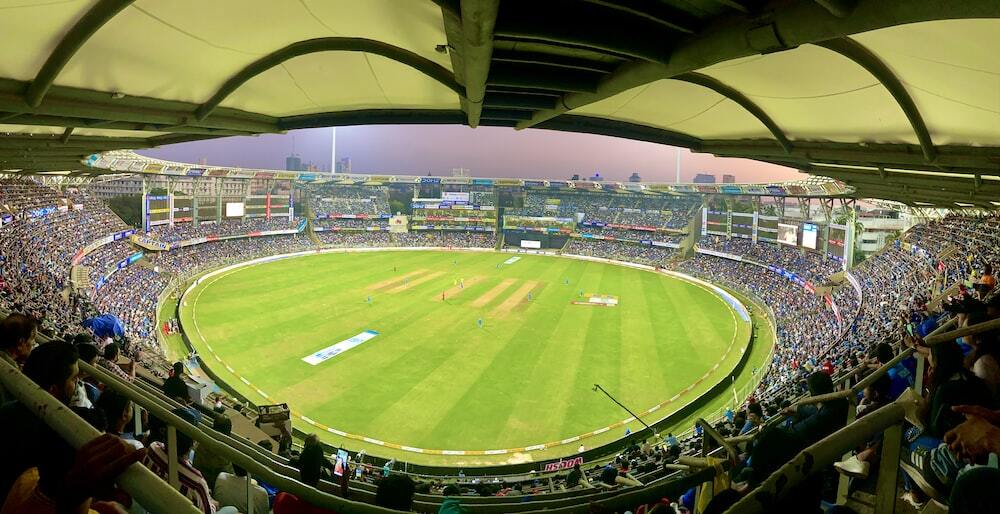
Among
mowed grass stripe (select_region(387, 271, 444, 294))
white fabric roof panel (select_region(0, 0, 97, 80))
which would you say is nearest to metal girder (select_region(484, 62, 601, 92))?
white fabric roof panel (select_region(0, 0, 97, 80))

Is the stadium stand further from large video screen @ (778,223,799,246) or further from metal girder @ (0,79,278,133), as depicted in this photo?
large video screen @ (778,223,799,246)

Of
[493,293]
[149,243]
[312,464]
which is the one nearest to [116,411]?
[312,464]

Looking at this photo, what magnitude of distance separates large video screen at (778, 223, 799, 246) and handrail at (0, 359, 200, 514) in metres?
53.4

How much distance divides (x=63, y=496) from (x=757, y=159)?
10.4 metres

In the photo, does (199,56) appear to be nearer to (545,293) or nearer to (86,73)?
(86,73)

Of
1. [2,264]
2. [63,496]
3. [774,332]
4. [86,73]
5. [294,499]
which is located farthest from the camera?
[774,332]

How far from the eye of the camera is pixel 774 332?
3088cm

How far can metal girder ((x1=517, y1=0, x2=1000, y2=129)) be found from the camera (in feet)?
8.17

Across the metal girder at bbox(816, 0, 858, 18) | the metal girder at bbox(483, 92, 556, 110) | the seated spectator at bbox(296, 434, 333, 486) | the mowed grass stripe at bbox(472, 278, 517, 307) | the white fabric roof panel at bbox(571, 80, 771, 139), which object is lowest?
the mowed grass stripe at bbox(472, 278, 517, 307)

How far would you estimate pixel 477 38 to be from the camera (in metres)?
3.56

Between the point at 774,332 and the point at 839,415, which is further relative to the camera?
the point at 774,332

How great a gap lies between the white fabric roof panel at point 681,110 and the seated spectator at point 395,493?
5.31m

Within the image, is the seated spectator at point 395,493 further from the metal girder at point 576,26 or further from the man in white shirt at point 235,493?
the metal girder at point 576,26

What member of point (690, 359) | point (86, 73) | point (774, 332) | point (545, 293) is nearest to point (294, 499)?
point (86, 73)
